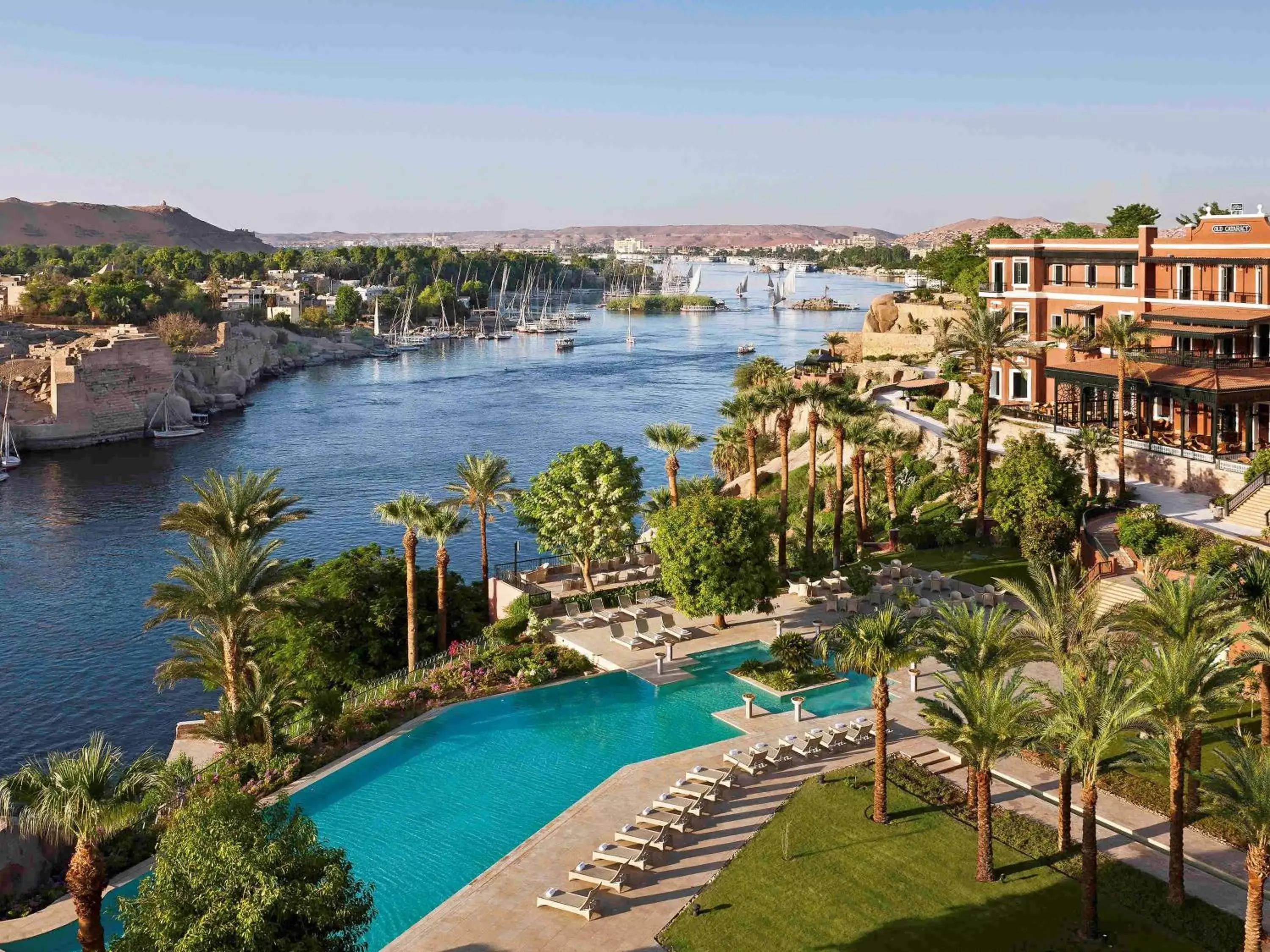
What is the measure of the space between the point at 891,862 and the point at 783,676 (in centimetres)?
878

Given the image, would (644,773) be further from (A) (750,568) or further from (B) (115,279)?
(B) (115,279)

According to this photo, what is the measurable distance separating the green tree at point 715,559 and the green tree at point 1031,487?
921cm

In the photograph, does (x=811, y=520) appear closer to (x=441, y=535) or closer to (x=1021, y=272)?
(x=441, y=535)

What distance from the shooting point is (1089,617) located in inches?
813

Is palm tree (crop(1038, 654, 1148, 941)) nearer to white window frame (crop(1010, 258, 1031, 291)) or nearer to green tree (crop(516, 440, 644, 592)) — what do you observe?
green tree (crop(516, 440, 644, 592))

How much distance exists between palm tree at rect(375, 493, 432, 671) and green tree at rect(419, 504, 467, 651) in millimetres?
142

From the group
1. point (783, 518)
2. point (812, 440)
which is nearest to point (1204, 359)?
point (812, 440)

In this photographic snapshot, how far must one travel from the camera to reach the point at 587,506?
1387 inches

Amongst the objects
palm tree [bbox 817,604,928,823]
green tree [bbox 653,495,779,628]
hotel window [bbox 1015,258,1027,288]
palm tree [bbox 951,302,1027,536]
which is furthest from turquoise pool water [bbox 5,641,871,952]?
hotel window [bbox 1015,258,1027,288]

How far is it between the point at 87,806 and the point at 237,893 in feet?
11.6

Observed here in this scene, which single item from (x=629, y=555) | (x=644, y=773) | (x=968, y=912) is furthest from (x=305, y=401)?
(x=968, y=912)

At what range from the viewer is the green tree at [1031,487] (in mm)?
35219

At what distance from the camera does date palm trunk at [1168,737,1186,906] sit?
17328 mm

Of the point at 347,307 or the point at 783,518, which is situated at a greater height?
the point at 347,307
